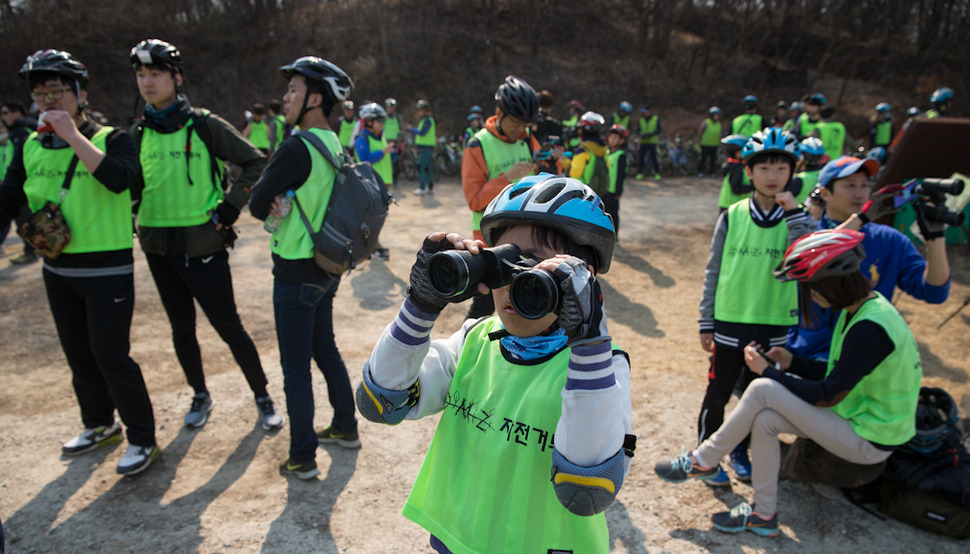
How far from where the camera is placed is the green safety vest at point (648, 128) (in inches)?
691

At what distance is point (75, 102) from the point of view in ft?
11.5

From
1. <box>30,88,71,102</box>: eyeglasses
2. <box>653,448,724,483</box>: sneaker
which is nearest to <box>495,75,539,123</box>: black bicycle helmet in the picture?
<box>653,448,724,483</box>: sneaker

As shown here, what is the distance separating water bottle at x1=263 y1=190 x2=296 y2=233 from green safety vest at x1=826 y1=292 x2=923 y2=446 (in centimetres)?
316

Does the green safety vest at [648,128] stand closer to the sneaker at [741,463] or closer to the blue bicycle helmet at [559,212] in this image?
the sneaker at [741,463]

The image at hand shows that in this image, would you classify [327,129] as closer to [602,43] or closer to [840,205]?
[840,205]

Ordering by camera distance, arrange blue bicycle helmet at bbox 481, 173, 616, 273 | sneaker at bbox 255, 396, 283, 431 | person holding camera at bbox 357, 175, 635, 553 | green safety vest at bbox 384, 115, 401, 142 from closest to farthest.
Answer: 1. person holding camera at bbox 357, 175, 635, 553
2. blue bicycle helmet at bbox 481, 173, 616, 273
3. sneaker at bbox 255, 396, 283, 431
4. green safety vest at bbox 384, 115, 401, 142

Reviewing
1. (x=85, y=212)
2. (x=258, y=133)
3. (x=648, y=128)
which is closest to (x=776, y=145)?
(x=85, y=212)

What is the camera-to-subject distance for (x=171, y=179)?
148 inches

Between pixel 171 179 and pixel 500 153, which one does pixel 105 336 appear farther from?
pixel 500 153

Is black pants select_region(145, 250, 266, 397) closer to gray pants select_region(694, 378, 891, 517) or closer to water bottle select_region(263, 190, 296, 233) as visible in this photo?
water bottle select_region(263, 190, 296, 233)

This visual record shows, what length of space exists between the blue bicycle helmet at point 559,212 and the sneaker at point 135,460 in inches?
123

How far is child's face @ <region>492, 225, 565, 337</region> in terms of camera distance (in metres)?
1.57

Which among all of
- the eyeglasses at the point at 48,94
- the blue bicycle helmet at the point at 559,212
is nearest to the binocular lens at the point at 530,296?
the blue bicycle helmet at the point at 559,212

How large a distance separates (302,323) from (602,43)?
30.7 meters
